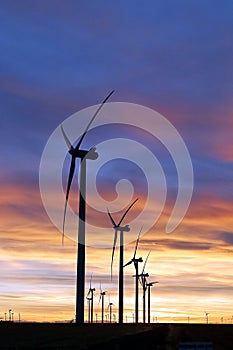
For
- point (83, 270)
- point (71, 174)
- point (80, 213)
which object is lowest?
point (83, 270)

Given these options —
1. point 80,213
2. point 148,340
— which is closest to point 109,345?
point 148,340

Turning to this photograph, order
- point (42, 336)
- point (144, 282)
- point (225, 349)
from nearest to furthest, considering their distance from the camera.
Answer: point (225, 349)
point (42, 336)
point (144, 282)

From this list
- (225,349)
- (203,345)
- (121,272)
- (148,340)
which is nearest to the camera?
(203,345)

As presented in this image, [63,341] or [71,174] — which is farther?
[71,174]

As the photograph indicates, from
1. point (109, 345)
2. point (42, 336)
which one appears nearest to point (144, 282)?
point (42, 336)

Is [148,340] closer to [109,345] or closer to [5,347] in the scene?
[109,345]

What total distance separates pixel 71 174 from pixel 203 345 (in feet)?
191

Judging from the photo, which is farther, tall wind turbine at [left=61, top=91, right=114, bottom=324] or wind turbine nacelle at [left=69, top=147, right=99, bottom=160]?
wind turbine nacelle at [left=69, top=147, right=99, bottom=160]

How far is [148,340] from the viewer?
64.2m

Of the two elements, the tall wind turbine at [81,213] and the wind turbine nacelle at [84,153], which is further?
the wind turbine nacelle at [84,153]

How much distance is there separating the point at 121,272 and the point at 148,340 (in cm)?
7294

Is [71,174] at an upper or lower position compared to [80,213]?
upper

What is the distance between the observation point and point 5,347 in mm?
59562

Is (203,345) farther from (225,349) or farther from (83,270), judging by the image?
(83,270)
